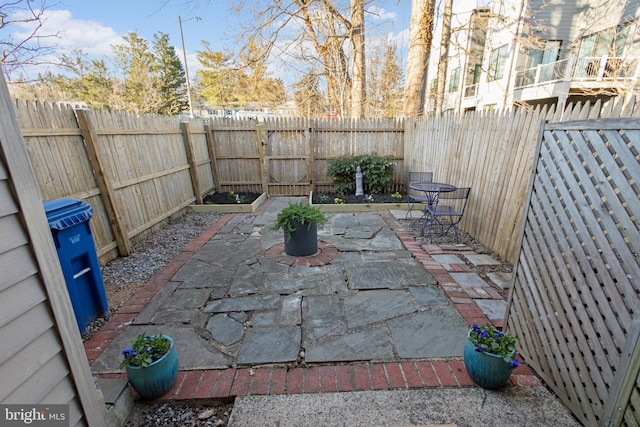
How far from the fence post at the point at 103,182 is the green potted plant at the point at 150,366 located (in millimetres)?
2529

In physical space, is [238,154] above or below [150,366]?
above

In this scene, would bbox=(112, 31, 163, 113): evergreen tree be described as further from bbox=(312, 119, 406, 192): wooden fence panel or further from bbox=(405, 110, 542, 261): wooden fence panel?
bbox=(405, 110, 542, 261): wooden fence panel

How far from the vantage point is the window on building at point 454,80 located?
51.8 feet

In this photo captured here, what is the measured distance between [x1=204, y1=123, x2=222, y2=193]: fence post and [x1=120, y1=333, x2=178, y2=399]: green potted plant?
5.94m

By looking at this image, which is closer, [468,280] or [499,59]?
[468,280]

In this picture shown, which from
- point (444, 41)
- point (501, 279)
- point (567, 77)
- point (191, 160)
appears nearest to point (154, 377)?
point (501, 279)

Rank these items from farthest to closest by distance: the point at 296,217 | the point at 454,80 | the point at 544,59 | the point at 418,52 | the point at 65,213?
the point at 454,80 < the point at 544,59 < the point at 418,52 < the point at 296,217 < the point at 65,213

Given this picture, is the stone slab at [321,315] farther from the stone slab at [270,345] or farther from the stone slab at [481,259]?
the stone slab at [481,259]

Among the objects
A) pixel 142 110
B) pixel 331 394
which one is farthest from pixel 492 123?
pixel 142 110

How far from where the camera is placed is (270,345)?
2133mm

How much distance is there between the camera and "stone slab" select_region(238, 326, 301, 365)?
2.00 metres

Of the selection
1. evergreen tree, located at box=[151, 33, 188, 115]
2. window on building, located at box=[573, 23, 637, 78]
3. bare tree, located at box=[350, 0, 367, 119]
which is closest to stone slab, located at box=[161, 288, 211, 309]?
bare tree, located at box=[350, 0, 367, 119]

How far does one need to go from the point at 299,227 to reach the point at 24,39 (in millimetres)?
5574

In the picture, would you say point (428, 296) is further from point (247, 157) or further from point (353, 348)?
point (247, 157)
